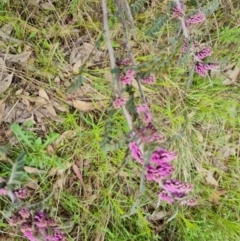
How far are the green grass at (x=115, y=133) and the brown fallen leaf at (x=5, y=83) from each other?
29 millimetres

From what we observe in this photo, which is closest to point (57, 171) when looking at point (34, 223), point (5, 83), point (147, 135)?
point (5, 83)

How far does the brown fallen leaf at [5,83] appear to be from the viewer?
1812mm

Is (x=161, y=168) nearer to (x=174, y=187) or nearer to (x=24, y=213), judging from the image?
(x=174, y=187)

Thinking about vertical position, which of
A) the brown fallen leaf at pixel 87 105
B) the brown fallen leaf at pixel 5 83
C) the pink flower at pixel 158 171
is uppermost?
the pink flower at pixel 158 171

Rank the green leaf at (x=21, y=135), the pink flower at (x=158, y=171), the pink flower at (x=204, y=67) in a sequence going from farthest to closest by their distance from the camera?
the green leaf at (x=21, y=135)
the pink flower at (x=204, y=67)
the pink flower at (x=158, y=171)

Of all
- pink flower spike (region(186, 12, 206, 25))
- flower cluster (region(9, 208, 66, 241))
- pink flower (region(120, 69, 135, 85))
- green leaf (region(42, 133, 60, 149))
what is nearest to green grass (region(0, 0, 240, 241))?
green leaf (region(42, 133, 60, 149))

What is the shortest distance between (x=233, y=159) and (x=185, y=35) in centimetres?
87

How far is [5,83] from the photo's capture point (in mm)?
1813

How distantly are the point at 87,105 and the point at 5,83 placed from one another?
339mm

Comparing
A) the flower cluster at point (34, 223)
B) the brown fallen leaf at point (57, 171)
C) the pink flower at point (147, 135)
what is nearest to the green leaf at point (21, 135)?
the brown fallen leaf at point (57, 171)

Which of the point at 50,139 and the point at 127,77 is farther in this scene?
the point at 50,139

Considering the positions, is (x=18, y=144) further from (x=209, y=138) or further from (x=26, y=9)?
(x=209, y=138)

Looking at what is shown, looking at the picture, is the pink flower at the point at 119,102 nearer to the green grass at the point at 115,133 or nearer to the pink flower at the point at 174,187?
the pink flower at the point at 174,187

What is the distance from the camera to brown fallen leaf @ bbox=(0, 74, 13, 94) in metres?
1.81
